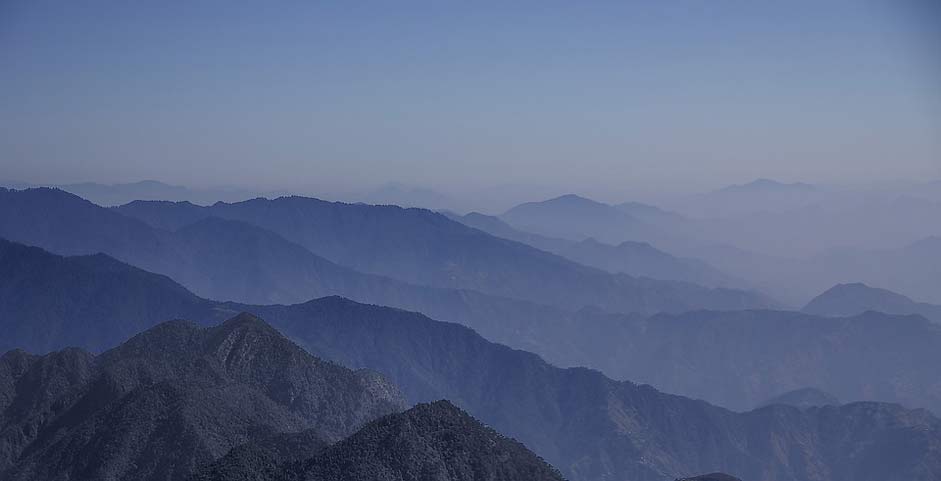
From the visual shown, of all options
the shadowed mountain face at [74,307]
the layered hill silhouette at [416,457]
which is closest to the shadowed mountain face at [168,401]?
the layered hill silhouette at [416,457]

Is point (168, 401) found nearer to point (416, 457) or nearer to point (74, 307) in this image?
point (416, 457)

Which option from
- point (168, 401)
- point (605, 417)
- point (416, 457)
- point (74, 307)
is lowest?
point (605, 417)

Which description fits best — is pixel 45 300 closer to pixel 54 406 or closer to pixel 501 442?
pixel 54 406

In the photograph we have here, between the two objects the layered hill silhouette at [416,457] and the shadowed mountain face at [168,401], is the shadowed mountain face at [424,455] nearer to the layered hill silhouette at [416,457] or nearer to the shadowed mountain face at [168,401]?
the layered hill silhouette at [416,457]

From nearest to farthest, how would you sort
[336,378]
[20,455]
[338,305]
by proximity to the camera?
Answer: [20,455]
[336,378]
[338,305]

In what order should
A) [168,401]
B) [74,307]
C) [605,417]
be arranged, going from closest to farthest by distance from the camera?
[168,401] → [605,417] → [74,307]

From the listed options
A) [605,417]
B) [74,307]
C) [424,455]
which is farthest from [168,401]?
[74,307]

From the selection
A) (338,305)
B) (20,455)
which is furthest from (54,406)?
(338,305)

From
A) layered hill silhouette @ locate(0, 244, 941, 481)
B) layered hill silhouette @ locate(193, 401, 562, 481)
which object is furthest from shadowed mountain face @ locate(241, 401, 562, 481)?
layered hill silhouette @ locate(0, 244, 941, 481)
